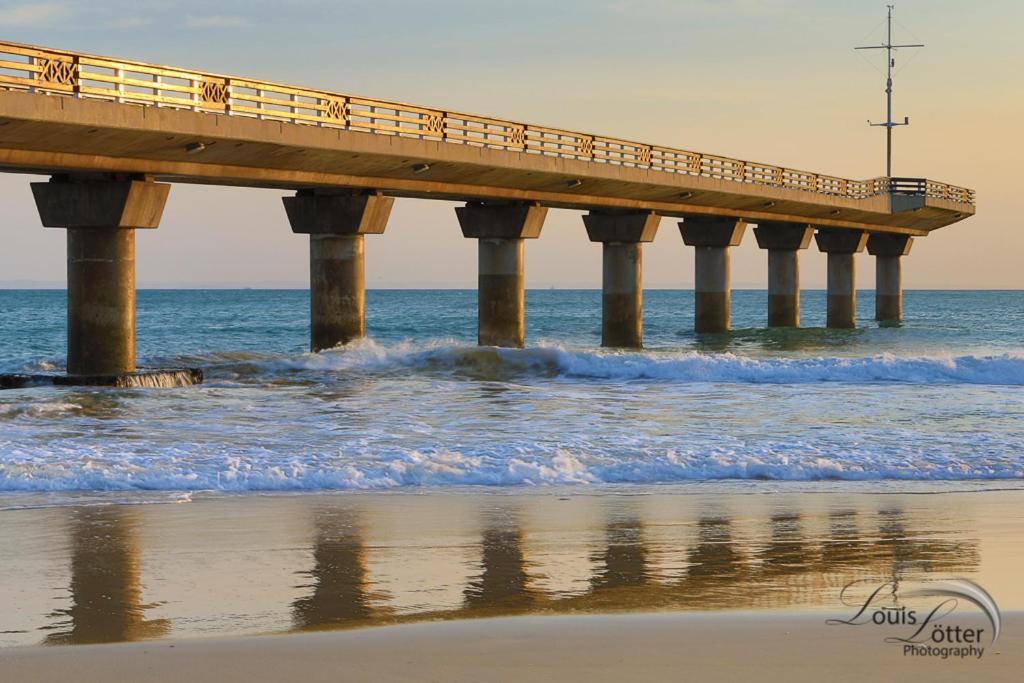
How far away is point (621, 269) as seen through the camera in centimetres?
4562

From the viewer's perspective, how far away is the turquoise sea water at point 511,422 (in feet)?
46.8

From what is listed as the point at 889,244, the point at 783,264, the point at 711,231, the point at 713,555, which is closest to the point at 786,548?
the point at 713,555

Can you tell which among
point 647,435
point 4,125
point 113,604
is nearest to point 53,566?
point 113,604

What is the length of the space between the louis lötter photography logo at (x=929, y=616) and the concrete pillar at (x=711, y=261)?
44050mm

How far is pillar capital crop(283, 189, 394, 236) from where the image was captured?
33250 mm

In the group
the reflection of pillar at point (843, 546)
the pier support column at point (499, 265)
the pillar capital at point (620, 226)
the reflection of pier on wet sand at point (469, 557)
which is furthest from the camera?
the pillar capital at point (620, 226)

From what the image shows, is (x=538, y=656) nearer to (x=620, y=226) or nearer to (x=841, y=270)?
(x=620, y=226)

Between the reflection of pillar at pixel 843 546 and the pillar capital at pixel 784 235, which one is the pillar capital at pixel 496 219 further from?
the reflection of pillar at pixel 843 546

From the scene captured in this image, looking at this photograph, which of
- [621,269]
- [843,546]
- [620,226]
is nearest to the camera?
[843,546]

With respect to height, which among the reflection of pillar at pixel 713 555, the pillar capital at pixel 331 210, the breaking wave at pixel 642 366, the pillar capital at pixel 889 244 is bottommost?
the reflection of pillar at pixel 713 555

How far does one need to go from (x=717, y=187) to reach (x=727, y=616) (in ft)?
128

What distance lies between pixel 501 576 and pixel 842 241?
59.5 meters

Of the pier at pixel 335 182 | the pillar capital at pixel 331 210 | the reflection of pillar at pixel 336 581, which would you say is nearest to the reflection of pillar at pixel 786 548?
the reflection of pillar at pixel 336 581

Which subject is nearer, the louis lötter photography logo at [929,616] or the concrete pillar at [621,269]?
the louis lötter photography logo at [929,616]
